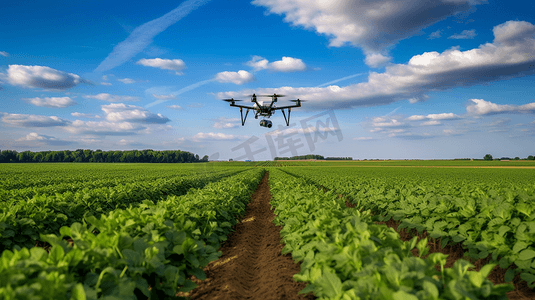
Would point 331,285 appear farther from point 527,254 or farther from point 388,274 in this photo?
point 527,254

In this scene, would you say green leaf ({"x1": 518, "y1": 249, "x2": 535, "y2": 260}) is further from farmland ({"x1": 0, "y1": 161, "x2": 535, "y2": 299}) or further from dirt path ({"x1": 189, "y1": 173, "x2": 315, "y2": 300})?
dirt path ({"x1": 189, "y1": 173, "x2": 315, "y2": 300})

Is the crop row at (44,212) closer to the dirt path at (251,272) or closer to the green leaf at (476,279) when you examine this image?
the dirt path at (251,272)

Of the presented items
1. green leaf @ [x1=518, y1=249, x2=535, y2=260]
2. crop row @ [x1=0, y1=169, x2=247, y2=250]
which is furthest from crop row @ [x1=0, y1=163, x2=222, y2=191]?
green leaf @ [x1=518, y1=249, x2=535, y2=260]

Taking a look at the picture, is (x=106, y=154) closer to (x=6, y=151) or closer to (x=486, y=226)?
(x=6, y=151)

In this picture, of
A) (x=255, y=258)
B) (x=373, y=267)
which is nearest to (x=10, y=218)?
(x=255, y=258)

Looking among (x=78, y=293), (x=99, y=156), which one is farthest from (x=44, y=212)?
(x=99, y=156)
